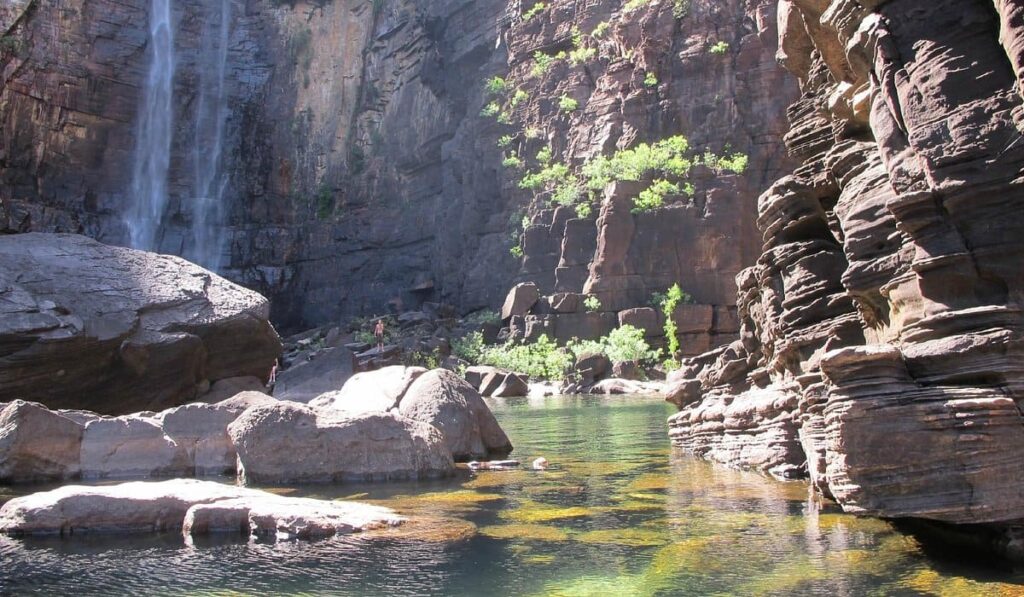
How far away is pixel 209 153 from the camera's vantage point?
2447 inches

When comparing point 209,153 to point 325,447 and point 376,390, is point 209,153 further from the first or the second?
point 325,447

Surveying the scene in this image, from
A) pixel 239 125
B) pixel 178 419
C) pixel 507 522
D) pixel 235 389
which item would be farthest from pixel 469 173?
pixel 507 522

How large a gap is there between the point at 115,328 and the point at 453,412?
309 inches

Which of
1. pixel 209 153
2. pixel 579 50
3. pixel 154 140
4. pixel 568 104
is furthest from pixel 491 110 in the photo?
pixel 154 140

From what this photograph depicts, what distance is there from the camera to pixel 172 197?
60.0 meters

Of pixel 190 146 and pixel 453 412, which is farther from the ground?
pixel 190 146

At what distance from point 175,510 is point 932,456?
707cm

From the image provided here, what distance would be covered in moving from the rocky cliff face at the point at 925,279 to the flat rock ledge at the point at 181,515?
4.68 metres

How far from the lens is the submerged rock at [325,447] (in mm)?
11852

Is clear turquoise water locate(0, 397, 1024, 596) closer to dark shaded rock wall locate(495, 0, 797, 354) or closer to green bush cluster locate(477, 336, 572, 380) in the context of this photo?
green bush cluster locate(477, 336, 572, 380)

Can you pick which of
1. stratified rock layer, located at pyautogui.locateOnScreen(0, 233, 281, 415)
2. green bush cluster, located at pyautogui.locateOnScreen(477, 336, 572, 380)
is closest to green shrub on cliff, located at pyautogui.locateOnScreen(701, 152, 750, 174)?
green bush cluster, located at pyautogui.locateOnScreen(477, 336, 572, 380)

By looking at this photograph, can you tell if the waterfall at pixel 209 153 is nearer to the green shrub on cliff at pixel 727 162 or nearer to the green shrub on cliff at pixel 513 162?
the green shrub on cliff at pixel 513 162

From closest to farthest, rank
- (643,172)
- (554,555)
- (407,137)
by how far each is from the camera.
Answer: (554,555)
(643,172)
(407,137)

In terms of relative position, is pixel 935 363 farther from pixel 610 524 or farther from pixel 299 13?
pixel 299 13
